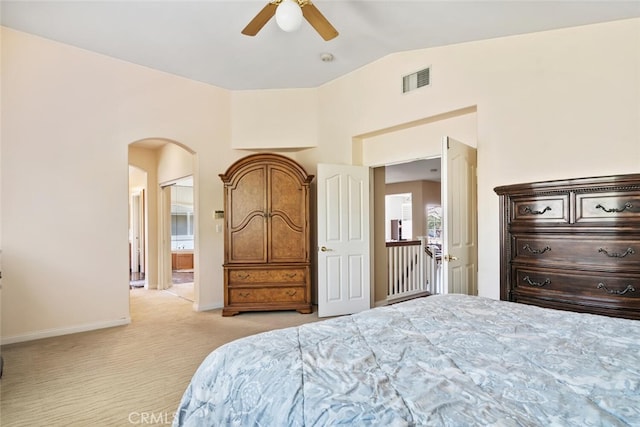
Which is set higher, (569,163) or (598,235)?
(569,163)

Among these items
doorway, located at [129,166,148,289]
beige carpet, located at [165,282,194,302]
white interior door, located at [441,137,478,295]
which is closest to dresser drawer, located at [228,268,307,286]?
beige carpet, located at [165,282,194,302]

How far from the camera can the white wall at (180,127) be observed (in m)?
2.76

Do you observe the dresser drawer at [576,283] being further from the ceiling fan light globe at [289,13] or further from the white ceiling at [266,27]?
the ceiling fan light globe at [289,13]

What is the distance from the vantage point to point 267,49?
382 cm

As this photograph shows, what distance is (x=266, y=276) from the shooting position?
459 cm

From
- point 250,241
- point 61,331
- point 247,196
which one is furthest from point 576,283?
point 61,331

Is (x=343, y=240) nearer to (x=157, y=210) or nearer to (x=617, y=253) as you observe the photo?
(x=617, y=253)

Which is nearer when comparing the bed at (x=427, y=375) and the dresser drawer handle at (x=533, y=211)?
the bed at (x=427, y=375)

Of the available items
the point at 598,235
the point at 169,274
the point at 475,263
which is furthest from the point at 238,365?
the point at 169,274

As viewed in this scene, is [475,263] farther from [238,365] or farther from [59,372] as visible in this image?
[59,372]

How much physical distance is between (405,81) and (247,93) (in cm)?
237

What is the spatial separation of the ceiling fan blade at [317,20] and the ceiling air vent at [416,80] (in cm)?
147

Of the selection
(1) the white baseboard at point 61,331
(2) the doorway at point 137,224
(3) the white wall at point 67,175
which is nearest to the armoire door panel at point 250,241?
(3) the white wall at point 67,175

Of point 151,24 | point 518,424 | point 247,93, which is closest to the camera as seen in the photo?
point 518,424
